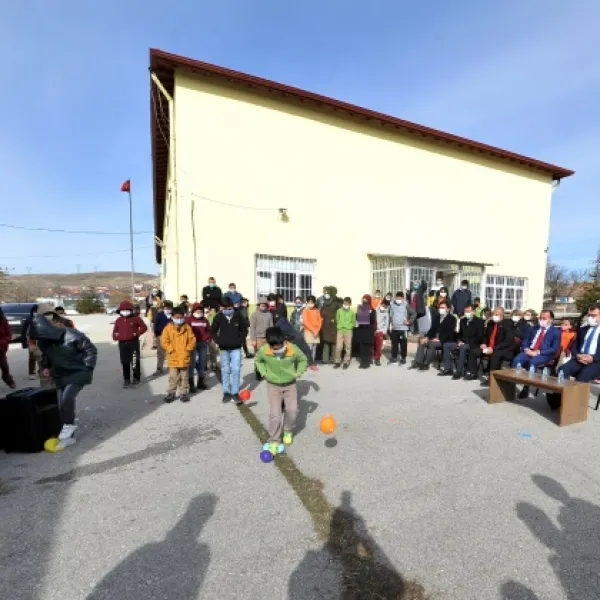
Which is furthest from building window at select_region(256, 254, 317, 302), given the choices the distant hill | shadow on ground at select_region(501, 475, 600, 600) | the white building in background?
the distant hill

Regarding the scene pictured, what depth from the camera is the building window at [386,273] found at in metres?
15.1

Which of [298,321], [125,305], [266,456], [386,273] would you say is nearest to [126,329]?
[125,305]

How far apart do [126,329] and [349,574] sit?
628 cm

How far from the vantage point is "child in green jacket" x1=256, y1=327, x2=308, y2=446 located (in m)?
4.51

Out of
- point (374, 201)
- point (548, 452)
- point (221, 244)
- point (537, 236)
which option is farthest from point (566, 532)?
point (537, 236)

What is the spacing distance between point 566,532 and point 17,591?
12.8 ft

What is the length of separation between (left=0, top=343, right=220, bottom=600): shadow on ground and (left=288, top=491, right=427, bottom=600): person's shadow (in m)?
1.68

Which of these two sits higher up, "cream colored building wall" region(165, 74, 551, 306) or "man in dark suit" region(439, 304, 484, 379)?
"cream colored building wall" region(165, 74, 551, 306)

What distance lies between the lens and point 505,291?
17.9 m

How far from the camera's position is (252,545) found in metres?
2.79

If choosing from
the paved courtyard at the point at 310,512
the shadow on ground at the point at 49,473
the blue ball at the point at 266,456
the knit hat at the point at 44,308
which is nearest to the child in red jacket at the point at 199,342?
the shadow on ground at the point at 49,473

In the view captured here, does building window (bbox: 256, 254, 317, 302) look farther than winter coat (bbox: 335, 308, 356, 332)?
Yes

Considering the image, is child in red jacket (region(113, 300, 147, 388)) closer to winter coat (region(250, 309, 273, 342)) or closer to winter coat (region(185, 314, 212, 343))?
winter coat (region(185, 314, 212, 343))

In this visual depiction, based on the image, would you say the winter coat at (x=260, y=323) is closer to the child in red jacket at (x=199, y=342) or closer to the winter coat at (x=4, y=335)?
the child in red jacket at (x=199, y=342)
